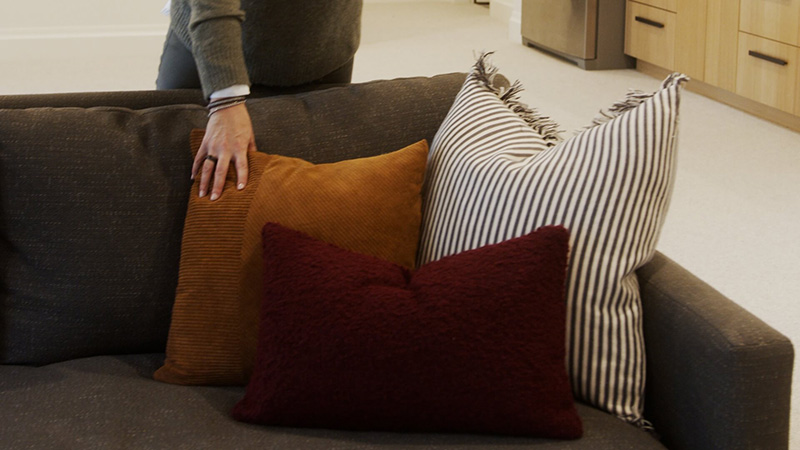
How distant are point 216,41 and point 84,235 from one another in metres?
0.39

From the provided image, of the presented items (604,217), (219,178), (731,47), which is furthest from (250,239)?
(731,47)

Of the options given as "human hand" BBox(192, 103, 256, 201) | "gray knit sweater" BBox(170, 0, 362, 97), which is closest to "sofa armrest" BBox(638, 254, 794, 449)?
"human hand" BBox(192, 103, 256, 201)

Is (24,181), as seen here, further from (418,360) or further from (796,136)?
(796,136)

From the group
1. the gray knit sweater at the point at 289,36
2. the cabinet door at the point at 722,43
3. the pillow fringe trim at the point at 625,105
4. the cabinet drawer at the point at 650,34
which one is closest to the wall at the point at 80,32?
the cabinet drawer at the point at 650,34

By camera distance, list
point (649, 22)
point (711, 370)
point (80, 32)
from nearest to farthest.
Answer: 1. point (711, 370)
2. point (649, 22)
3. point (80, 32)

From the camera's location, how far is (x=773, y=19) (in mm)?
3564

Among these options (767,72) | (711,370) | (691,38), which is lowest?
(711,370)

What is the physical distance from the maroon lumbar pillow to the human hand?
263 mm

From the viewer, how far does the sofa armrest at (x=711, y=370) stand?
38.8 inches

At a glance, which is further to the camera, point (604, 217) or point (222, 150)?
point (222, 150)

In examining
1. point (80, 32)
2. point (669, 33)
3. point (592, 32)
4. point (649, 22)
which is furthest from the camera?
point (80, 32)

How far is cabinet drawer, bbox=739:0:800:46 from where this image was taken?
135 inches

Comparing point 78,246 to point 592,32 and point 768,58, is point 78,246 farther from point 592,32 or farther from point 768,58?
point 592,32

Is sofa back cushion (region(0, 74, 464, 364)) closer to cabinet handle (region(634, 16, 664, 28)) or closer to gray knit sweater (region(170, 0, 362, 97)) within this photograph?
gray knit sweater (region(170, 0, 362, 97))
